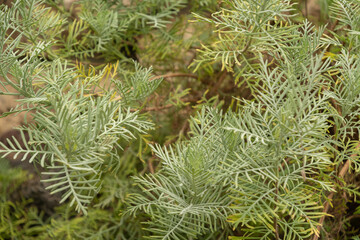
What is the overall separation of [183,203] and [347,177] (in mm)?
283

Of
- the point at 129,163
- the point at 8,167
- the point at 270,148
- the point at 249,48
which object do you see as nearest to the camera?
the point at 270,148

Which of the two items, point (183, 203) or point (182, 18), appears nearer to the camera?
point (183, 203)

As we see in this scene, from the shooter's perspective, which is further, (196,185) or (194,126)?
(194,126)

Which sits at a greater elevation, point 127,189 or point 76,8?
point 76,8

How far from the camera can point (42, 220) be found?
796 mm

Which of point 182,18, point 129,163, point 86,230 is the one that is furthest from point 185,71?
point 86,230

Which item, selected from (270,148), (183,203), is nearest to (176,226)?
(183,203)

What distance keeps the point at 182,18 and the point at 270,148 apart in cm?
47

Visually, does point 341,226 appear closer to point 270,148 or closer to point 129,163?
point 270,148

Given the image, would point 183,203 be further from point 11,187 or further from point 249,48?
point 11,187

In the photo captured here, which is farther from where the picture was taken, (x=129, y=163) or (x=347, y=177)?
(x=129, y=163)

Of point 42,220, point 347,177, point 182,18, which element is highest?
point 182,18

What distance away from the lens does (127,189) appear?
0.70m

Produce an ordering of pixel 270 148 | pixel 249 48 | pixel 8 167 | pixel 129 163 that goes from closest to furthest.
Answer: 1. pixel 270 148
2. pixel 249 48
3. pixel 8 167
4. pixel 129 163
